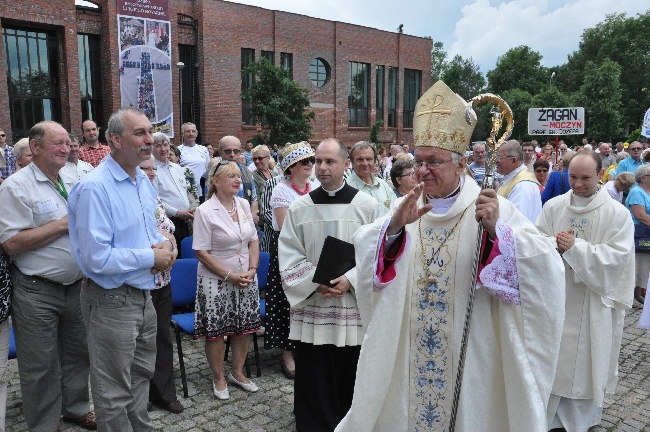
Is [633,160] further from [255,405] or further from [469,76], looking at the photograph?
[469,76]

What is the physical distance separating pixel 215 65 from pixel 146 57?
12.3 ft

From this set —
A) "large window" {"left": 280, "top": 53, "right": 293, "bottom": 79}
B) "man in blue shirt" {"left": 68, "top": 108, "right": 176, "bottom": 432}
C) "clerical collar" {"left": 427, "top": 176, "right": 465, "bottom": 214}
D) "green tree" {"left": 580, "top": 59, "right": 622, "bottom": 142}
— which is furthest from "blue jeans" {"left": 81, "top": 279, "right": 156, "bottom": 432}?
"green tree" {"left": 580, "top": 59, "right": 622, "bottom": 142}

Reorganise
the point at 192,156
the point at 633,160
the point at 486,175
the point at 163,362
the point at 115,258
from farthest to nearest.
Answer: the point at 633,160, the point at 192,156, the point at 163,362, the point at 115,258, the point at 486,175

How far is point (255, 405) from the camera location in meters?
4.22

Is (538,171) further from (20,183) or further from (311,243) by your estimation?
(20,183)

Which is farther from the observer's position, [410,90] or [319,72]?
[410,90]

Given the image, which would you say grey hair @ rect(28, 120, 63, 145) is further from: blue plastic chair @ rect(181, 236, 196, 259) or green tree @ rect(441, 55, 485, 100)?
green tree @ rect(441, 55, 485, 100)

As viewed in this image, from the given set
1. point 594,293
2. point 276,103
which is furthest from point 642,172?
point 276,103

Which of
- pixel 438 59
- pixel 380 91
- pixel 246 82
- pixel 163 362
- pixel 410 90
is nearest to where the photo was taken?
pixel 163 362

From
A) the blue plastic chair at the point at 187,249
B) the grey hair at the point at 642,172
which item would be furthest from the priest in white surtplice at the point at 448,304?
the grey hair at the point at 642,172

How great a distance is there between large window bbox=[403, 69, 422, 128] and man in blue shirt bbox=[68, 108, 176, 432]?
30580 mm

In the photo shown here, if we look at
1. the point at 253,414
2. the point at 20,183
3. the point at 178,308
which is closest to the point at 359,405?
the point at 253,414

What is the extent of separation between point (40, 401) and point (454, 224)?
2.98 meters

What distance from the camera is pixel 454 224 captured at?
2.68 meters
